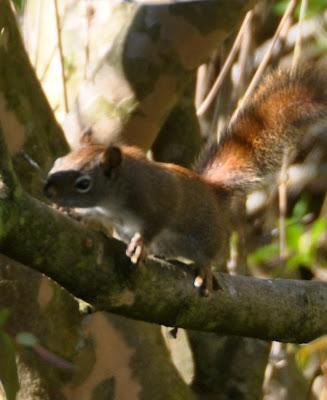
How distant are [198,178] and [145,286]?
0.78 m

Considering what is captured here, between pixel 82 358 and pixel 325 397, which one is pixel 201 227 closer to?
pixel 82 358

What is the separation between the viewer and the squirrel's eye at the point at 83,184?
211 cm

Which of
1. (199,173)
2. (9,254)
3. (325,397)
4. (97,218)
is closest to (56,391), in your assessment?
(97,218)

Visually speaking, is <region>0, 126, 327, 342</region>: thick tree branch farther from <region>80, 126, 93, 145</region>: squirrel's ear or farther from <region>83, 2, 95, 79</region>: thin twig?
<region>83, 2, 95, 79</region>: thin twig

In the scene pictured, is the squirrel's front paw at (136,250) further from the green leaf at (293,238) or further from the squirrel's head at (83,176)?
the green leaf at (293,238)

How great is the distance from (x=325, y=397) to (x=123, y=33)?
188 centimetres

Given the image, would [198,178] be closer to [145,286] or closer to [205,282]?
[205,282]

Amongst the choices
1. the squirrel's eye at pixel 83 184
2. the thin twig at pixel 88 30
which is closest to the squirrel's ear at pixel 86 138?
the squirrel's eye at pixel 83 184

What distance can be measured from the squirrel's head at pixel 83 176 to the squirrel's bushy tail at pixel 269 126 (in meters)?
0.45

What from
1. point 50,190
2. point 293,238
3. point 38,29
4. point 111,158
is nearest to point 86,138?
point 111,158

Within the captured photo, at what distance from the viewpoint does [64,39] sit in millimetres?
3309

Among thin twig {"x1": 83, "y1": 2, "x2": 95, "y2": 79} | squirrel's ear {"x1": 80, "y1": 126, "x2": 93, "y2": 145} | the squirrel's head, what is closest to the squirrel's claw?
the squirrel's head

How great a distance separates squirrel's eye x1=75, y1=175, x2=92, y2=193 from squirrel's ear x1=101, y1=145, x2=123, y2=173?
6 centimetres

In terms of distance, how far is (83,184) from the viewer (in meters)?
2.13
